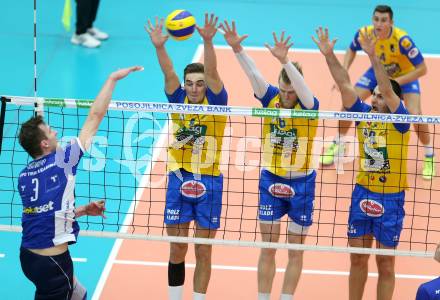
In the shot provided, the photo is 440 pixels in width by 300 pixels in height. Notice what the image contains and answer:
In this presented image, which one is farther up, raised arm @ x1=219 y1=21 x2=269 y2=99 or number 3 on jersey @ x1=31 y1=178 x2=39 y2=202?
raised arm @ x1=219 y1=21 x2=269 y2=99

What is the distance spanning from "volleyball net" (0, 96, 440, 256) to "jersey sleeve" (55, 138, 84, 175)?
811 mm

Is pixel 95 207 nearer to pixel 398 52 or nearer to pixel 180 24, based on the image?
pixel 180 24

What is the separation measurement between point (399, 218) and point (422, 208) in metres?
3.12

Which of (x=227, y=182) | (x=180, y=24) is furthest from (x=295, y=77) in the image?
(x=227, y=182)

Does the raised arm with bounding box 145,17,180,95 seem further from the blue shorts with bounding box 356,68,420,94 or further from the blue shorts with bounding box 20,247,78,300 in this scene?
the blue shorts with bounding box 356,68,420,94

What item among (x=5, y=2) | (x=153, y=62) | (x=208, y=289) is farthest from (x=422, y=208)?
(x=5, y=2)

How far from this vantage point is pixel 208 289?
942 cm

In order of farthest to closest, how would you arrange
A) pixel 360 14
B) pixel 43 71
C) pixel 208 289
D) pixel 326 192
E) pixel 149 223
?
1. pixel 360 14
2. pixel 43 71
3. pixel 326 192
4. pixel 149 223
5. pixel 208 289

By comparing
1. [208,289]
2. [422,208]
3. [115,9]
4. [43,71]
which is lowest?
[208,289]

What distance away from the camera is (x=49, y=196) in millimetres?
7168

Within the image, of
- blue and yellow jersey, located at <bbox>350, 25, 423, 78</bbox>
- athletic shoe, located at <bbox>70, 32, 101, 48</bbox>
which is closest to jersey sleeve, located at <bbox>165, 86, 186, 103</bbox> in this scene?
blue and yellow jersey, located at <bbox>350, 25, 423, 78</bbox>

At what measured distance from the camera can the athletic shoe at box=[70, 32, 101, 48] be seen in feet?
51.9

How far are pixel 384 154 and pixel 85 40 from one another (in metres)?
8.99

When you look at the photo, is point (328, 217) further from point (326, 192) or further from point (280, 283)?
point (280, 283)
